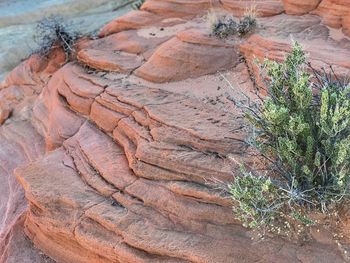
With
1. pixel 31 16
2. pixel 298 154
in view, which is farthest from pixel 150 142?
pixel 31 16

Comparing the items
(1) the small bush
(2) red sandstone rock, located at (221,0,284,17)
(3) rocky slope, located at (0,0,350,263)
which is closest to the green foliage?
(3) rocky slope, located at (0,0,350,263)

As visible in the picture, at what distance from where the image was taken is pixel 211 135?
4.28 m

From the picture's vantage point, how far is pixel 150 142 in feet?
14.4

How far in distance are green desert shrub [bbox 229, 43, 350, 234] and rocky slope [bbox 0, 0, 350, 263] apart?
0.69 ft

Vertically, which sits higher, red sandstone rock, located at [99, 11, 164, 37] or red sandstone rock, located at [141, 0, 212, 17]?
red sandstone rock, located at [141, 0, 212, 17]

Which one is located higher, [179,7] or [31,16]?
[179,7]

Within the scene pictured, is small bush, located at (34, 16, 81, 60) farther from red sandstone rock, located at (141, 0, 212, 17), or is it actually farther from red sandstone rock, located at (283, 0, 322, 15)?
red sandstone rock, located at (283, 0, 322, 15)

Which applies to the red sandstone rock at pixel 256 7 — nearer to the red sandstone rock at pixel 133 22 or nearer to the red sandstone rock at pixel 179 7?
the red sandstone rock at pixel 179 7

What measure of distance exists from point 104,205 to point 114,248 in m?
0.42

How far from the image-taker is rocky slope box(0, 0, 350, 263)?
12.4ft

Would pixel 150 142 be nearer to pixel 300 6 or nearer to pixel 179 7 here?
pixel 300 6

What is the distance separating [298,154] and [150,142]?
1.32m

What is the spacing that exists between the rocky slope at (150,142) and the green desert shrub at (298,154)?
0.21 meters

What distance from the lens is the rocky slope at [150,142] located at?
3.78 metres
